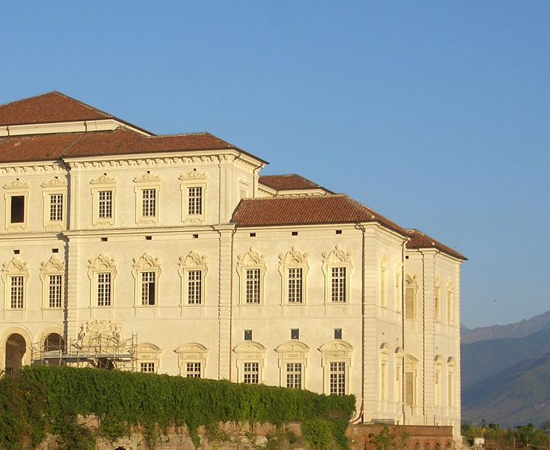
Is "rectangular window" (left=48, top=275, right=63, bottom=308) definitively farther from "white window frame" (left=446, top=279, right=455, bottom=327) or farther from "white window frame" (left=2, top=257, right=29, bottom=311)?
"white window frame" (left=446, top=279, right=455, bottom=327)

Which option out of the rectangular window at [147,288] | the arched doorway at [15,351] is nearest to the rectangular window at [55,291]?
the arched doorway at [15,351]

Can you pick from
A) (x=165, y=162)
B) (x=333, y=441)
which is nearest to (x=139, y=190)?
(x=165, y=162)

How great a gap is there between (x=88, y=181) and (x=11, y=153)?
182 inches

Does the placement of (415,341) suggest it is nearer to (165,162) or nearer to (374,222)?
(374,222)

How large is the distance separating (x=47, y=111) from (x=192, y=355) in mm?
15370

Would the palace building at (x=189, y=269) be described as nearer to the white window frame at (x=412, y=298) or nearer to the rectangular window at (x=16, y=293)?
the rectangular window at (x=16, y=293)

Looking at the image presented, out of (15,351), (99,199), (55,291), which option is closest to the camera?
(99,199)

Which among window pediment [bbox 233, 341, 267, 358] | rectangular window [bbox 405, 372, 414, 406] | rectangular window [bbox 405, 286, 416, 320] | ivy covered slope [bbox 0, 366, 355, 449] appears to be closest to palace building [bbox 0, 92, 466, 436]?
window pediment [bbox 233, 341, 267, 358]

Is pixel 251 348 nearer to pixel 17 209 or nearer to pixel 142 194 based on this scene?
pixel 142 194

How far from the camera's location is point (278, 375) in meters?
64.6

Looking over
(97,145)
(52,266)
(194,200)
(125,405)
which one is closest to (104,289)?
(52,266)

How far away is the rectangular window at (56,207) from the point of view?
68.8m

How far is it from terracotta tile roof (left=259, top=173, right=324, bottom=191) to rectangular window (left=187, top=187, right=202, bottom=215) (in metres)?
10.1

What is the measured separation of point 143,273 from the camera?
66938 millimetres
